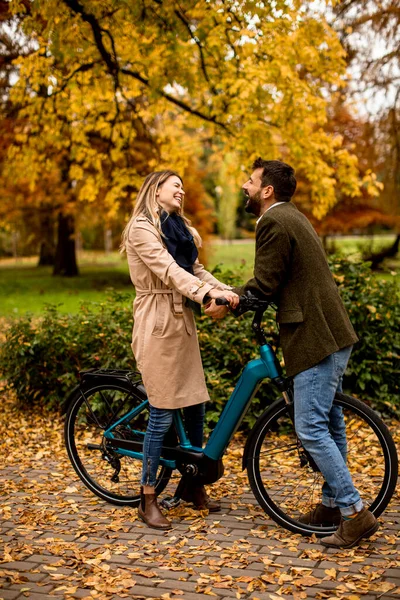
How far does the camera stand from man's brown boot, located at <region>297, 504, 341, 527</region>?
12.8ft

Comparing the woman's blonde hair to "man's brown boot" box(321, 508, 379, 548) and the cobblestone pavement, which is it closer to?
the cobblestone pavement

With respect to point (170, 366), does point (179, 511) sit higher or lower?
lower

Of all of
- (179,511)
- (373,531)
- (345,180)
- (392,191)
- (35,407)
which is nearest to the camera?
(373,531)

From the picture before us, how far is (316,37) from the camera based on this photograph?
9.56 metres

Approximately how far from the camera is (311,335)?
3.65m

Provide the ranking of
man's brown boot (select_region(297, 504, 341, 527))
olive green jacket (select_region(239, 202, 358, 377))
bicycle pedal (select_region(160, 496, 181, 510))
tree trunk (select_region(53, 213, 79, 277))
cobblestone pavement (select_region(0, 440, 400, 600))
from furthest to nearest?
tree trunk (select_region(53, 213, 79, 277)), bicycle pedal (select_region(160, 496, 181, 510)), man's brown boot (select_region(297, 504, 341, 527)), olive green jacket (select_region(239, 202, 358, 377)), cobblestone pavement (select_region(0, 440, 400, 600))

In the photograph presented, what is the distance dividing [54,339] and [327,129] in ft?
51.6

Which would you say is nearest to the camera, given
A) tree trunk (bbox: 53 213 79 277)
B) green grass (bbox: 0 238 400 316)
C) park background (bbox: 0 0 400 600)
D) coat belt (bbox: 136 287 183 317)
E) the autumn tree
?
park background (bbox: 0 0 400 600)

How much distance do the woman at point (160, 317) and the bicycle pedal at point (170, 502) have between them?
14 cm

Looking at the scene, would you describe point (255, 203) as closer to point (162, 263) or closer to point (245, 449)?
point (162, 263)

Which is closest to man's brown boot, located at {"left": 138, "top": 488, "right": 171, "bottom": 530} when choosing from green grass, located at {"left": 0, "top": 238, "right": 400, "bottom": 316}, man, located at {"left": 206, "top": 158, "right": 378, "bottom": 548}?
man, located at {"left": 206, "top": 158, "right": 378, "bottom": 548}

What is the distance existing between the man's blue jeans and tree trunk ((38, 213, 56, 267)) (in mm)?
20493

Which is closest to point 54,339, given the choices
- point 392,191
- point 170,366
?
point 170,366

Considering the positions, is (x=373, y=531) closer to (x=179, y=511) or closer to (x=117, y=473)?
(x=179, y=511)
